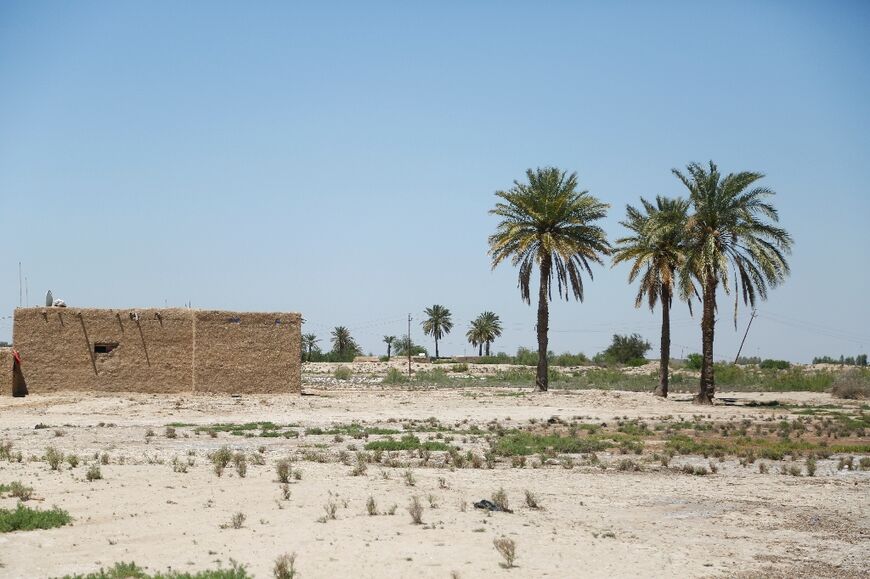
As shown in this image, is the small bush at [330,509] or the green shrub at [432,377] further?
the green shrub at [432,377]

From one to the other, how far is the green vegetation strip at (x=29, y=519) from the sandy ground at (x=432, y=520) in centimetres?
18

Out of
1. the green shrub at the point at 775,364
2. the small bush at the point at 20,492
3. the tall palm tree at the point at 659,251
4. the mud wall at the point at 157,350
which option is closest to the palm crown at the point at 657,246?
the tall palm tree at the point at 659,251

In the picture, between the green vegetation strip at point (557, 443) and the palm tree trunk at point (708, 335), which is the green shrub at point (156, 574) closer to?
the green vegetation strip at point (557, 443)

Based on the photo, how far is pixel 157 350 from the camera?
118 ft

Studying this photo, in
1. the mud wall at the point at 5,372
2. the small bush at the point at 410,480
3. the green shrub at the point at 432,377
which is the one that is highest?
the mud wall at the point at 5,372

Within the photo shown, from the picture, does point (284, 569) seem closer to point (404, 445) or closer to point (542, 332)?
point (404, 445)

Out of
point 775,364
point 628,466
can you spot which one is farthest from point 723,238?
point 775,364

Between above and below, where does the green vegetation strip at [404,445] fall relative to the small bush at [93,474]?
below

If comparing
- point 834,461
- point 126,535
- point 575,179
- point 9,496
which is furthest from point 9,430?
point 575,179

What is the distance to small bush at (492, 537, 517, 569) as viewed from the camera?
979 centimetres

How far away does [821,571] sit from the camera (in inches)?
396

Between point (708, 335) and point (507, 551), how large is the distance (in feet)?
100

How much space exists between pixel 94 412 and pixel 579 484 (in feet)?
65.9

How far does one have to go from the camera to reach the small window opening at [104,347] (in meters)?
35.3
